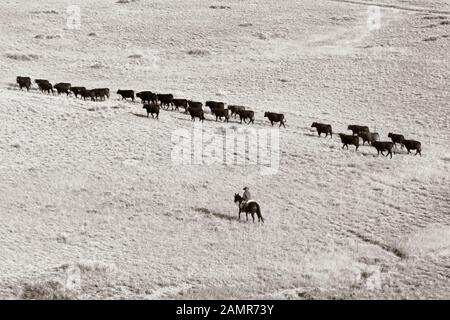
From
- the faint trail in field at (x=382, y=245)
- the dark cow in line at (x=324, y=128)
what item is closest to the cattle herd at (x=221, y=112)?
the dark cow in line at (x=324, y=128)

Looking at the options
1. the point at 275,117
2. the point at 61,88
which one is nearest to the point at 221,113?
the point at 275,117

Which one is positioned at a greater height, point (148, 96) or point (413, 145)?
point (148, 96)

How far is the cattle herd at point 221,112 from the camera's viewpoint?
104 feet

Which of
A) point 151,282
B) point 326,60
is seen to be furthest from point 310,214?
point 326,60

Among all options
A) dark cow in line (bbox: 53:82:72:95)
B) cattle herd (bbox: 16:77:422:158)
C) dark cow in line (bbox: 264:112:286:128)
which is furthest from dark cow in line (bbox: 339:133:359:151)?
dark cow in line (bbox: 53:82:72:95)

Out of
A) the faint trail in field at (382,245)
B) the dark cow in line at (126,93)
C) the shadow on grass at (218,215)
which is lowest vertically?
the faint trail in field at (382,245)

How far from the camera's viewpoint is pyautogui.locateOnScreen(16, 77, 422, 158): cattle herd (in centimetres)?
3169

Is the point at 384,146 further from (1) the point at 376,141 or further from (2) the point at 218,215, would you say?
(2) the point at 218,215

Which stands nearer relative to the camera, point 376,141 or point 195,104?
point 376,141

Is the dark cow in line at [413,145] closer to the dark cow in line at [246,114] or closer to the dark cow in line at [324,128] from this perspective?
the dark cow in line at [324,128]

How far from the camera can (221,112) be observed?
117 feet
